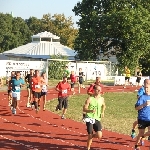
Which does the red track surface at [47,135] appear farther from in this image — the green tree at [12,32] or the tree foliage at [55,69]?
the green tree at [12,32]

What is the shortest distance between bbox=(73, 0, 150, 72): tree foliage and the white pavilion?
10541 millimetres

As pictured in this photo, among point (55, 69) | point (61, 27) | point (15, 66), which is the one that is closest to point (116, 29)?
point (55, 69)

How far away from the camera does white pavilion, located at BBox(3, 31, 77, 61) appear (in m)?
60.0

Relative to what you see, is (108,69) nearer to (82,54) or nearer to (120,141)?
(82,54)

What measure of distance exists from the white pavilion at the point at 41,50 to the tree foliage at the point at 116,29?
34.6ft

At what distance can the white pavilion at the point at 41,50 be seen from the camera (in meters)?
60.0

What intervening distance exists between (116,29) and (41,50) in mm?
20221

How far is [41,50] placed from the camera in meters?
62.8

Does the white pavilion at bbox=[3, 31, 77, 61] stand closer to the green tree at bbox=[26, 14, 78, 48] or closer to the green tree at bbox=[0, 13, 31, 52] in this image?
the green tree at bbox=[26, 14, 78, 48]

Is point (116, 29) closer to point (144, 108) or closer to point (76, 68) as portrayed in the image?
point (76, 68)

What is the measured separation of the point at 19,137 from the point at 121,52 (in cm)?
3661

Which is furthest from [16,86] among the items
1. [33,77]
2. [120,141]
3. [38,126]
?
[120,141]

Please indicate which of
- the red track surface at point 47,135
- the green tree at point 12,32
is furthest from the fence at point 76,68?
the green tree at point 12,32

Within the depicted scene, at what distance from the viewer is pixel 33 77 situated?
18.0 meters
